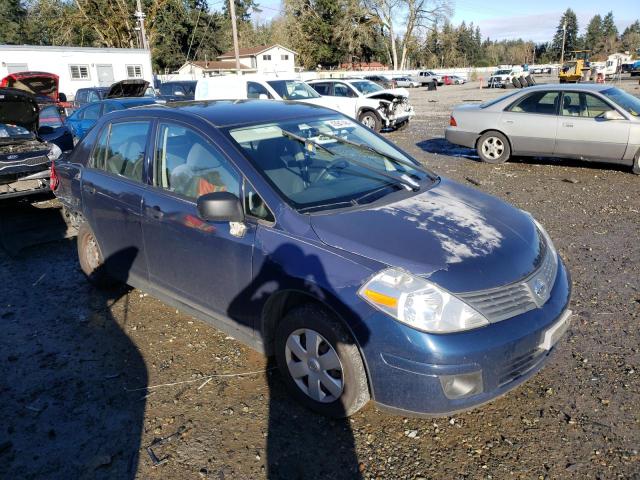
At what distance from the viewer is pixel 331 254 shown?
2715 millimetres

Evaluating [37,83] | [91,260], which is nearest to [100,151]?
[91,260]

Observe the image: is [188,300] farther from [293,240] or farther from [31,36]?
[31,36]

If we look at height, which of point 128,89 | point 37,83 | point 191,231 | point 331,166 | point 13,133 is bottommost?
point 191,231

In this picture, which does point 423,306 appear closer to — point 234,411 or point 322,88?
point 234,411

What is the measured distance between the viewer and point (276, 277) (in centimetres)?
291

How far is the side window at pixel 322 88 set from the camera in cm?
1706

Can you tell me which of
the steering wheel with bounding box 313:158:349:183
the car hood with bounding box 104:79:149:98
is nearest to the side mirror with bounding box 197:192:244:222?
the steering wheel with bounding box 313:158:349:183

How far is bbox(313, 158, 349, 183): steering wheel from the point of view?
3.46 m

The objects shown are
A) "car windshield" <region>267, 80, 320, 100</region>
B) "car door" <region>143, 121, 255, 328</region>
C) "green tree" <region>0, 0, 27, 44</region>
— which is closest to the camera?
"car door" <region>143, 121, 255, 328</region>

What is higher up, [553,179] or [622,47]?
[622,47]

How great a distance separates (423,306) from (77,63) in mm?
37094

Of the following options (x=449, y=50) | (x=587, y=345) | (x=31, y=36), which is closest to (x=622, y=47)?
(x=449, y=50)

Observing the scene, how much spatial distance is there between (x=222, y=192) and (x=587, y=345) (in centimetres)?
279

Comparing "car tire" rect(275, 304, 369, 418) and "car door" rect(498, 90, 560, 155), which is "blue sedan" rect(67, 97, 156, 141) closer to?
"car door" rect(498, 90, 560, 155)
